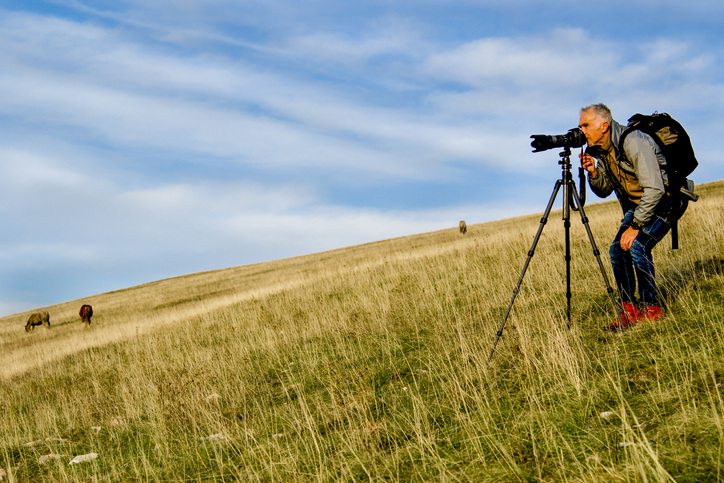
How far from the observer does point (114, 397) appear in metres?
8.01

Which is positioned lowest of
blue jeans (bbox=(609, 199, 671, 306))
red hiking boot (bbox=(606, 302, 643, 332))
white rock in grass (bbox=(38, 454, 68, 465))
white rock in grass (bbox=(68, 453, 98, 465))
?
white rock in grass (bbox=(68, 453, 98, 465))

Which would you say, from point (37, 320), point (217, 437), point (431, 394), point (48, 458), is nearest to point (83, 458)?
point (48, 458)

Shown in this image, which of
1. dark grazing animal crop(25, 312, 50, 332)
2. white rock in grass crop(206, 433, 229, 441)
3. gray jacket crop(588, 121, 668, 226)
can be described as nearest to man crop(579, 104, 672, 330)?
gray jacket crop(588, 121, 668, 226)

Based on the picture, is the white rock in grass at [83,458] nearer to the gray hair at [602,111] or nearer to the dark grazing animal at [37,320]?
the gray hair at [602,111]

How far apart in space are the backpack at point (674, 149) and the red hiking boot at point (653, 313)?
1078 mm

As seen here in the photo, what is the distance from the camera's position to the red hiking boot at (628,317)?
201 inches

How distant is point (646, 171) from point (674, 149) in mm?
474

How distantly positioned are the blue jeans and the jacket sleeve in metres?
0.31

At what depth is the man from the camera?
449cm

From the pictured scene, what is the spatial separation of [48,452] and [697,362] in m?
7.54

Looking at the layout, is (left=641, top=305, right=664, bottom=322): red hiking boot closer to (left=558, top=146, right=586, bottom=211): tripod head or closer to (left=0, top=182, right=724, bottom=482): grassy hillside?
(left=0, top=182, right=724, bottom=482): grassy hillside

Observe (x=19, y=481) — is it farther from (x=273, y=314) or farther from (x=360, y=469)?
(x=273, y=314)

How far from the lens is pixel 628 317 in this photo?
208 inches

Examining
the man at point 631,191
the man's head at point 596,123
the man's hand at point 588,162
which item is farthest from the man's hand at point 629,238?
the man's head at point 596,123
